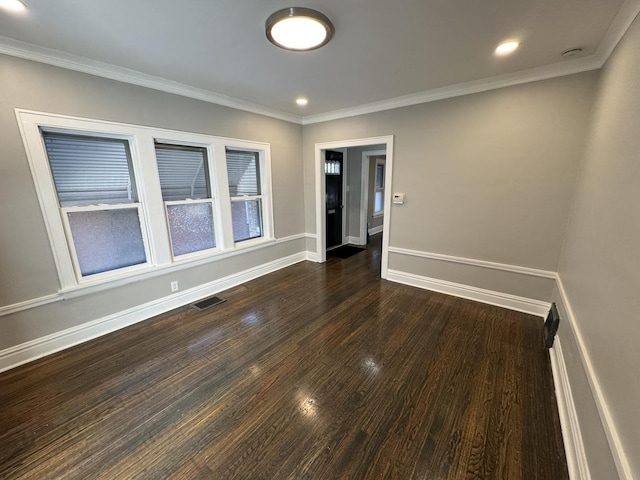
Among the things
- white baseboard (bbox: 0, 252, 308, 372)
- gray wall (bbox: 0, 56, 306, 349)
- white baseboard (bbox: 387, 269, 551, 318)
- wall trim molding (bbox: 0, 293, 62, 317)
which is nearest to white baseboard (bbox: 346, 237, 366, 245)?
white baseboard (bbox: 387, 269, 551, 318)

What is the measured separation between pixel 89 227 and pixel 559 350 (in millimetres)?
4327

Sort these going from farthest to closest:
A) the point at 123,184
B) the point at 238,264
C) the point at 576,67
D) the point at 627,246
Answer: the point at 238,264 → the point at 123,184 → the point at 576,67 → the point at 627,246

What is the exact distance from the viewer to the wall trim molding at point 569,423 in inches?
49.6

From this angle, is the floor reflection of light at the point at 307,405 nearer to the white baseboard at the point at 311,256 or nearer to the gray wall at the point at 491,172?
the gray wall at the point at 491,172

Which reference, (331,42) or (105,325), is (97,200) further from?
(331,42)

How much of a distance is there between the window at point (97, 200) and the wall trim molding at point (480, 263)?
3353mm

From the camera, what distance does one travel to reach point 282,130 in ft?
13.3

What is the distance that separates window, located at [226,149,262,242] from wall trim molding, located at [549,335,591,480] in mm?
3747

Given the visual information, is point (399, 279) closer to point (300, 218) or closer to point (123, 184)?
point (300, 218)

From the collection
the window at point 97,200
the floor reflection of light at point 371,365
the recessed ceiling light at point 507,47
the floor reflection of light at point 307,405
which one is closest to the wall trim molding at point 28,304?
the window at point 97,200

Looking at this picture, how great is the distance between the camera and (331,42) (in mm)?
1914

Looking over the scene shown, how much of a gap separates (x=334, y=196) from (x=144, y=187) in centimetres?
371

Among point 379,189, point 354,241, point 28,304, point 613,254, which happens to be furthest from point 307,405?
point 379,189

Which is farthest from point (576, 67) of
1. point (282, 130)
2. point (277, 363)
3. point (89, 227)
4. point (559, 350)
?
point (89, 227)
